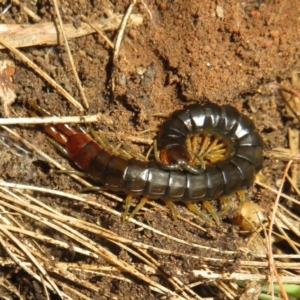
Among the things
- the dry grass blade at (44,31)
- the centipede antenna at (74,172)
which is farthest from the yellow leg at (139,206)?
the dry grass blade at (44,31)

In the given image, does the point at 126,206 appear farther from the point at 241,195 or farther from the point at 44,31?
the point at 44,31

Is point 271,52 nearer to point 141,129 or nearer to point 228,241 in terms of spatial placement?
point 141,129

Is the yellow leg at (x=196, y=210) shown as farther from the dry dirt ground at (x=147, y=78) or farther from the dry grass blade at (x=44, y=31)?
the dry grass blade at (x=44, y=31)

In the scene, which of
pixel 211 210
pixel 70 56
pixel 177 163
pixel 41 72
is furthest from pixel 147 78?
pixel 211 210

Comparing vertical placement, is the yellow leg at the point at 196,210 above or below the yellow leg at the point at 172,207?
above

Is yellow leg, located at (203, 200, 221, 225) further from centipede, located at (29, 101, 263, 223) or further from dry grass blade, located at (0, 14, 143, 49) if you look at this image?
dry grass blade, located at (0, 14, 143, 49)

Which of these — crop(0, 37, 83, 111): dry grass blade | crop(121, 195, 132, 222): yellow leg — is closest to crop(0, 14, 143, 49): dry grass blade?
crop(0, 37, 83, 111): dry grass blade

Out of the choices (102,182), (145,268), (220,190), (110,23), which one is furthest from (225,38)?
(145,268)
